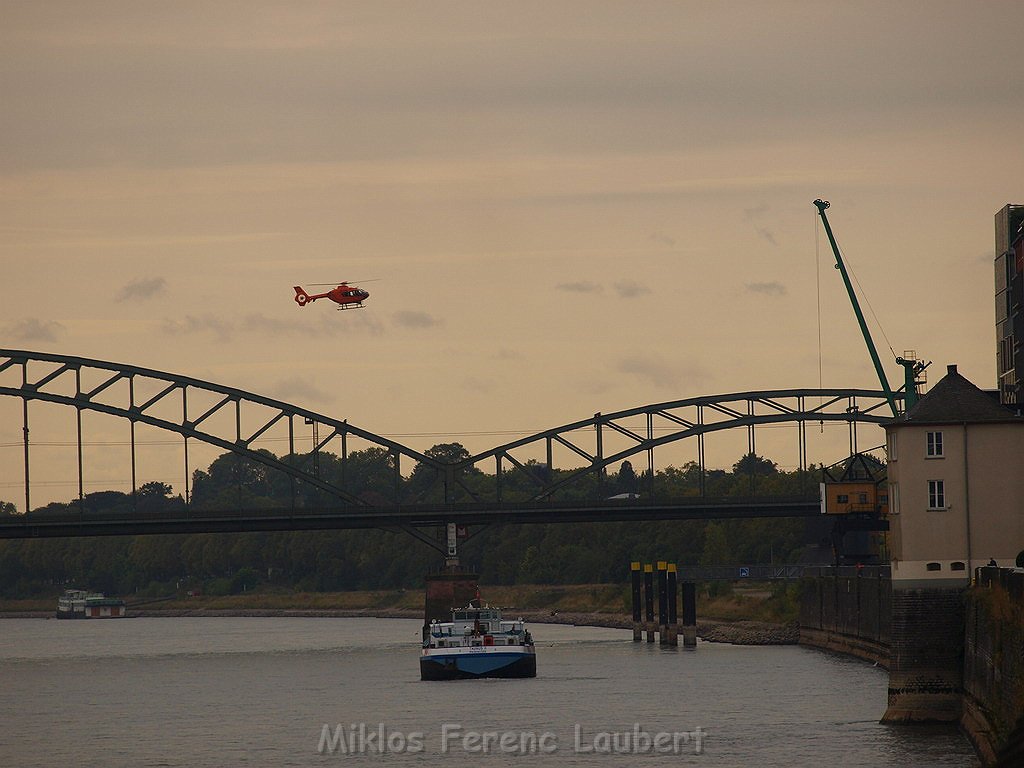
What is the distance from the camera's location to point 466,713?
72375 millimetres

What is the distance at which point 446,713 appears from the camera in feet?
238

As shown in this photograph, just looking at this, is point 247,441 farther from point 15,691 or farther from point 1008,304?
point 1008,304

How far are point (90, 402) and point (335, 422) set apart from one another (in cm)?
2021

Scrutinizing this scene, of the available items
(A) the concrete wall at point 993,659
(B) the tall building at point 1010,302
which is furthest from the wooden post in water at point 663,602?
(A) the concrete wall at point 993,659

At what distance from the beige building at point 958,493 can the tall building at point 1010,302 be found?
118 ft

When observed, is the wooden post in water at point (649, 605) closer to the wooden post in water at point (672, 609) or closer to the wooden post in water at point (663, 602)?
the wooden post in water at point (663, 602)

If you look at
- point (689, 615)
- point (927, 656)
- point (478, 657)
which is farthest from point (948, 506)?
point (689, 615)

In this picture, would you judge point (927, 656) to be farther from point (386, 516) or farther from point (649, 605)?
point (386, 516)

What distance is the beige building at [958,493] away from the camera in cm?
5819

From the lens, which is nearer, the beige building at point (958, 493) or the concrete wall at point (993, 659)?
the concrete wall at point (993, 659)

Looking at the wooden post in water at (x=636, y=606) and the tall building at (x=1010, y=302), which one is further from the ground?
the tall building at (x=1010, y=302)

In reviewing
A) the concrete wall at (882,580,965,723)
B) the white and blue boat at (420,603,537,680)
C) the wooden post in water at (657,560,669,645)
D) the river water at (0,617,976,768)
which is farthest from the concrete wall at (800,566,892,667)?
the concrete wall at (882,580,965,723)

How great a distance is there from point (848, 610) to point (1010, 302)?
58.7ft

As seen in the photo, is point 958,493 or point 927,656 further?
point 958,493
